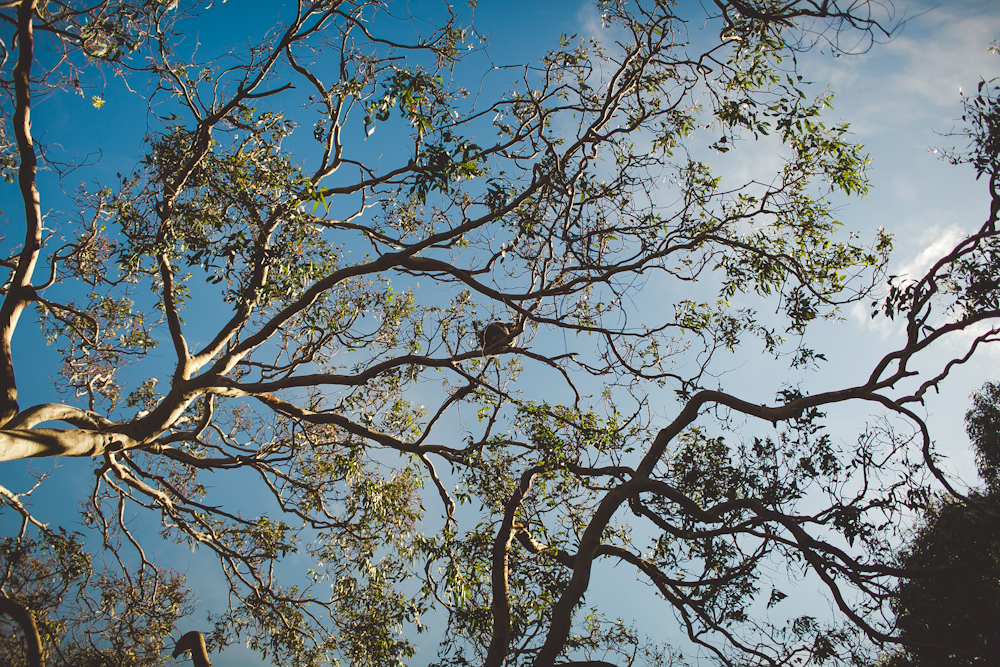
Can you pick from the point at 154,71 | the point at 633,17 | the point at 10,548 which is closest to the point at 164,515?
the point at 10,548

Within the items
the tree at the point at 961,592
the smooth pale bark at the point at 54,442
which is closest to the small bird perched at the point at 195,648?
the smooth pale bark at the point at 54,442

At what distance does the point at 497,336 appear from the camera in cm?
632

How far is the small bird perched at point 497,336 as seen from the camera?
609cm

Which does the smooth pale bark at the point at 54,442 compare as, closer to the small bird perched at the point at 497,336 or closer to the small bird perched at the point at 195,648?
the small bird perched at the point at 195,648

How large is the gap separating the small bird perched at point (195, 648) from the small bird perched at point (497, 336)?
12.1 feet

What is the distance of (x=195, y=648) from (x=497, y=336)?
4099 mm

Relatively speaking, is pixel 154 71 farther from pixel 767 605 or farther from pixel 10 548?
pixel 767 605

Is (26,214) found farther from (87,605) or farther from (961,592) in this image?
(961,592)

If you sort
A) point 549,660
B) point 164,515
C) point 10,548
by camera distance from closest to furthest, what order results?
point 549,660
point 10,548
point 164,515

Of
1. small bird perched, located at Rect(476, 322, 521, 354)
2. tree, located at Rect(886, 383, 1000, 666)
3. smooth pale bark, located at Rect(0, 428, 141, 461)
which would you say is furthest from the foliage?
tree, located at Rect(886, 383, 1000, 666)

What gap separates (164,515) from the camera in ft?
25.2

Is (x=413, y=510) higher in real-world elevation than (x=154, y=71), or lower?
lower

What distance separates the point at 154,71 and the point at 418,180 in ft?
13.1

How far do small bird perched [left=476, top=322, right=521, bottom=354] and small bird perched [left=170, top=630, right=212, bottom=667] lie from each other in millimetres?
3681
